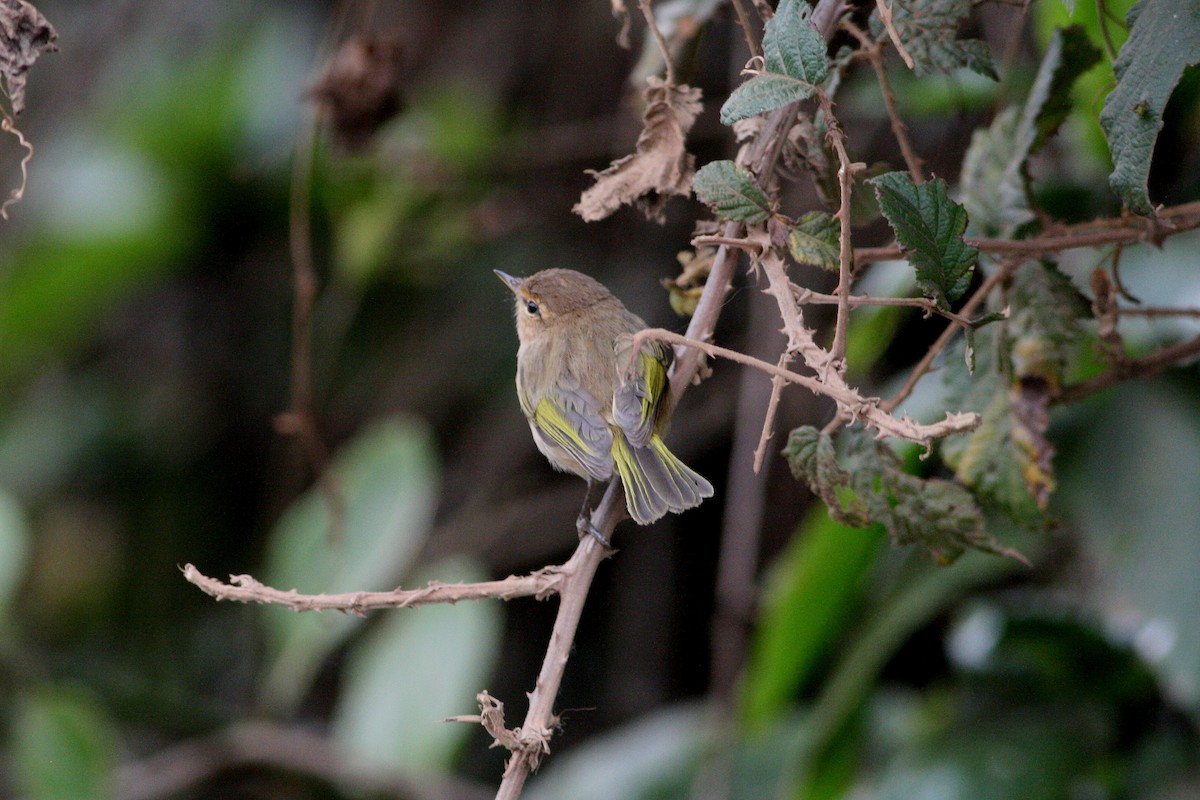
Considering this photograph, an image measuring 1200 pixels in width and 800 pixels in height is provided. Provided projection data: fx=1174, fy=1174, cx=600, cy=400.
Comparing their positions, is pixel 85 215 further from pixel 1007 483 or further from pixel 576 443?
pixel 1007 483

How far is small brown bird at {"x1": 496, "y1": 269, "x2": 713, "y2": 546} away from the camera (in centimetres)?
202

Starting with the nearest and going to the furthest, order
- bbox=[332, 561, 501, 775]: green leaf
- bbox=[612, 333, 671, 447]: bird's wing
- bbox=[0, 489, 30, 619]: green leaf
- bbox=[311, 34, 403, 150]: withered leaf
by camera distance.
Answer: bbox=[612, 333, 671, 447]: bird's wing
bbox=[311, 34, 403, 150]: withered leaf
bbox=[0, 489, 30, 619]: green leaf
bbox=[332, 561, 501, 775]: green leaf

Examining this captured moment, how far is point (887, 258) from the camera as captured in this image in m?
1.63

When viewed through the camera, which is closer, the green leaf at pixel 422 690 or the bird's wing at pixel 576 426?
the bird's wing at pixel 576 426

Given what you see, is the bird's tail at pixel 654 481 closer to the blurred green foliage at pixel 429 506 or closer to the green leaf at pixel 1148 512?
the blurred green foliage at pixel 429 506

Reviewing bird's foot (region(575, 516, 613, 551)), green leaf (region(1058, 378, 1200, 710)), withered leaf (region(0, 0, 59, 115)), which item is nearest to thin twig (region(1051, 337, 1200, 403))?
bird's foot (region(575, 516, 613, 551))

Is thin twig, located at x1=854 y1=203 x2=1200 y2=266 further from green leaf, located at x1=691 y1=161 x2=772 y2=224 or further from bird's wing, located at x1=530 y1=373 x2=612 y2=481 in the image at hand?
bird's wing, located at x1=530 y1=373 x2=612 y2=481

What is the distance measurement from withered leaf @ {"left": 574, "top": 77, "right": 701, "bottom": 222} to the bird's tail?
468 millimetres

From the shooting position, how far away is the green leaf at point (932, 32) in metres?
1.58

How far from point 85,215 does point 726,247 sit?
340 centimetres

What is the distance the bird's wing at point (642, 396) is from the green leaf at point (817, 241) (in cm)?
68

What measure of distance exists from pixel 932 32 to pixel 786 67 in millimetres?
369

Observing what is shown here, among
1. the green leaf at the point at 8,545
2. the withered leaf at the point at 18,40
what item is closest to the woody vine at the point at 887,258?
the withered leaf at the point at 18,40

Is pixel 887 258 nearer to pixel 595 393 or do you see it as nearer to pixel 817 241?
pixel 817 241
